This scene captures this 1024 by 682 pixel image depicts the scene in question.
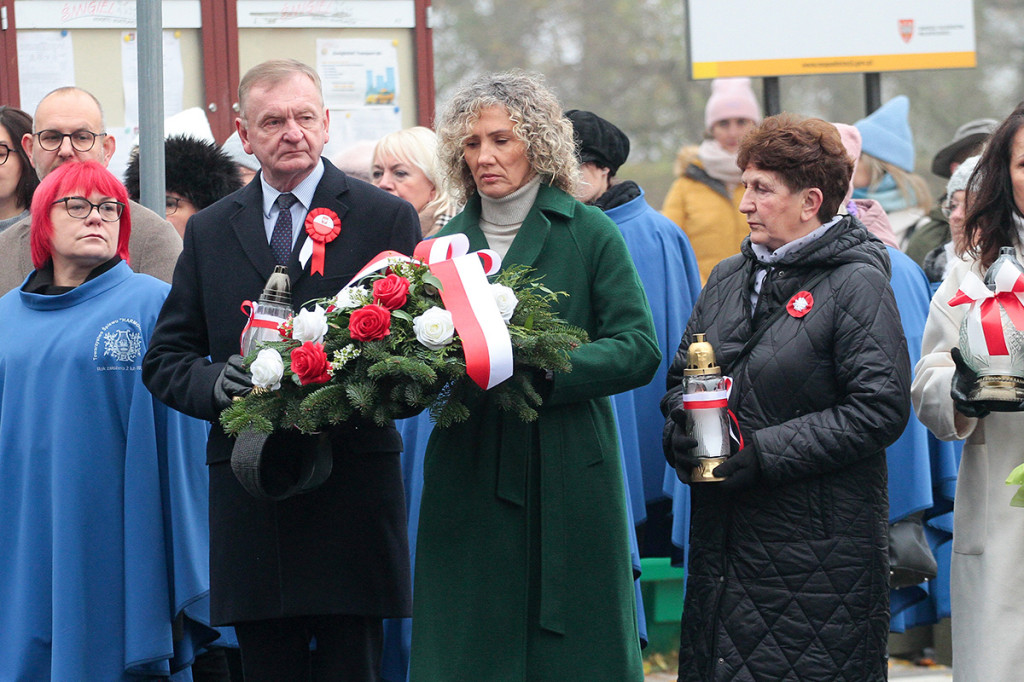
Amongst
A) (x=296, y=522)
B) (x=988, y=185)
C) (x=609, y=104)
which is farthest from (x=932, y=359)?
(x=609, y=104)

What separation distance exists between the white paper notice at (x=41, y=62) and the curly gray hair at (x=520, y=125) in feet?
12.2

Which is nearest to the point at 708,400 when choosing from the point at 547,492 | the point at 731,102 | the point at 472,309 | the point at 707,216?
the point at 547,492

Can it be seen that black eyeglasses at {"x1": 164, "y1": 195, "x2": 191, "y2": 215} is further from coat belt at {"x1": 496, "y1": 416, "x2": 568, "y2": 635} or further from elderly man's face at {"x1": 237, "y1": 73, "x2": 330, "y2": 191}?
coat belt at {"x1": 496, "y1": 416, "x2": 568, "y2": 635}

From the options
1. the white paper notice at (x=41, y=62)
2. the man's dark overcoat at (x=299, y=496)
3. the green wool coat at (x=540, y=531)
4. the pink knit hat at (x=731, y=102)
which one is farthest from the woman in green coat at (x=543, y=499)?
the pink knit hat at (x=731, y=102)

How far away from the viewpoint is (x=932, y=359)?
4.10 m

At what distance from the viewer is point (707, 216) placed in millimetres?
7766

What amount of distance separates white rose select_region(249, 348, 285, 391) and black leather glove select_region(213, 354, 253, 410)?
18cm

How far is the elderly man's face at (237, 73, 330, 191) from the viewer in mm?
4008

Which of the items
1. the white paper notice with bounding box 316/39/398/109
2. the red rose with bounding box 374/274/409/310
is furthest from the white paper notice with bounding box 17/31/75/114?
the red rose with bounding box 374/274/409/310

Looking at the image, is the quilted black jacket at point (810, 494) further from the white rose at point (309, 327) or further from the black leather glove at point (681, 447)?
the white rose at point (309, 327)

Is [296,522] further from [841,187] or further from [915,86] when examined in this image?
[915,86]

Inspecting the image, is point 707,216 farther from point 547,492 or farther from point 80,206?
point 547,492

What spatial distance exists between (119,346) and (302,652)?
1.26m

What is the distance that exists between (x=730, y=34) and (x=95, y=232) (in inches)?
186
